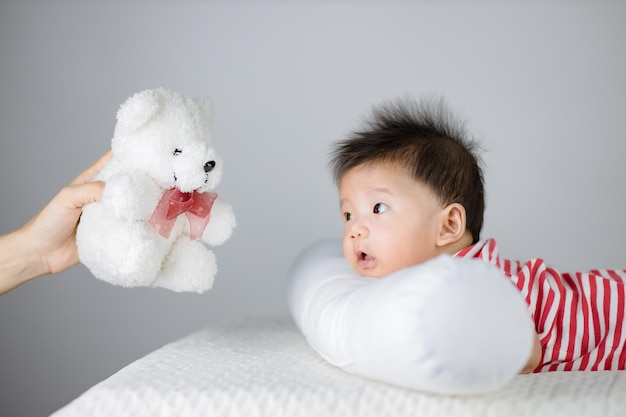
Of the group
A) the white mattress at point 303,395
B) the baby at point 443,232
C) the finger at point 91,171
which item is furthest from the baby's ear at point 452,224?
the finger at point 91,171

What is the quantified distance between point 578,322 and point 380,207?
44cm

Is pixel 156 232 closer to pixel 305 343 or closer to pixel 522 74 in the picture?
pixel 305 343

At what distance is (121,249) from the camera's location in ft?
4.04

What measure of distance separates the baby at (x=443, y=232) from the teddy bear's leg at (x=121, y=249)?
43 cm

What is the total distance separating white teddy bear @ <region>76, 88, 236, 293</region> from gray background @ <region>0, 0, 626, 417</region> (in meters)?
1.19

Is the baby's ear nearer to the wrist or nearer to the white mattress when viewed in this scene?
the white mattress

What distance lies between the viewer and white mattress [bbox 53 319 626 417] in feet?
3.25

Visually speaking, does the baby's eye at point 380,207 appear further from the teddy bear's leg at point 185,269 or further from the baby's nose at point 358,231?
the teddy bear's leg at point 185,269

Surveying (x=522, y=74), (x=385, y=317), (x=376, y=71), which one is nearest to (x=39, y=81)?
(x=376, y=71)

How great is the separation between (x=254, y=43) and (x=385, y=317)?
1.83m

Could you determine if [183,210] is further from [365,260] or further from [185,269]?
[365,260]

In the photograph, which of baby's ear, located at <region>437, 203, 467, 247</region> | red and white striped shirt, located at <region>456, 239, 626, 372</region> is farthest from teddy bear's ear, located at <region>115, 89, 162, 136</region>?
red and white striped shirt, located at <region>456, 239, 626, 372</region>

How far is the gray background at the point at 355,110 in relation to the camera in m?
2.56

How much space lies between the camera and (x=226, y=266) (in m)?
2.64
